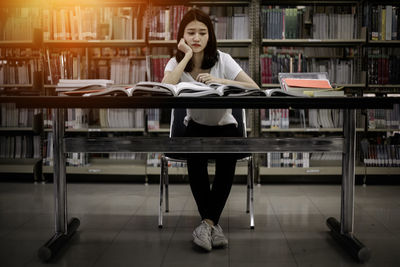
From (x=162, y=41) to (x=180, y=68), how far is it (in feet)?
4.30

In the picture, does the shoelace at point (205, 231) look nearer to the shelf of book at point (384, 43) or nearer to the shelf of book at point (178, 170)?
the shelf of book at point (178, 170)

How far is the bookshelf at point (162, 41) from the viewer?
10.5 ft

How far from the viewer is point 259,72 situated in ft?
10.7

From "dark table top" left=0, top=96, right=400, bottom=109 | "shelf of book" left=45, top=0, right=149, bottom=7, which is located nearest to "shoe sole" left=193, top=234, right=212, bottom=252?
"dark table top" left=0, top=96, right=400, bottom=109

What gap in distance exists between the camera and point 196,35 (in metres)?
2.03

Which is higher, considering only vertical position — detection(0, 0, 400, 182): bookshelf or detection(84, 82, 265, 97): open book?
detection(0, 0, 400, 182): bookshelf

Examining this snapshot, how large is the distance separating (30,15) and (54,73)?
0.55m

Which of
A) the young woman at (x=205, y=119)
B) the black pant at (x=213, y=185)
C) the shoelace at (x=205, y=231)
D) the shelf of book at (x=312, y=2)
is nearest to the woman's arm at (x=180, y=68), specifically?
the young woman at (x=205, y=119)

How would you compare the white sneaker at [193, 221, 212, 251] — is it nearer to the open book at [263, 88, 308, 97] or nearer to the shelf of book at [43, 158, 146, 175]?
the open book at [263, 88, 308, 97]

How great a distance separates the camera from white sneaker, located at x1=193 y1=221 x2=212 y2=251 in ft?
5.46

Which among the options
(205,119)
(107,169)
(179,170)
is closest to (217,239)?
(205,119)

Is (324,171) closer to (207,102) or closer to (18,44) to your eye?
(207,102)

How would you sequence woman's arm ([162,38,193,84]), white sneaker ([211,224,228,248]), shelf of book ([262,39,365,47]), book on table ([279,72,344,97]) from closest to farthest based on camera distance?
1. book on table ([279,72,344,97])
2. white sneaker ([211,224,228,248])
3. woman's arm ([162,38,193,84])
4. shelf of book ([262,39,365,47])

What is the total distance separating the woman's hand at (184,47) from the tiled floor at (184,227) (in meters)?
0.91
